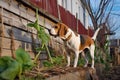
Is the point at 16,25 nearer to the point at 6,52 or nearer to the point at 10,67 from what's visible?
the point at 6,52

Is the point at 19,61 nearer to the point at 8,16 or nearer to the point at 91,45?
the point at 8,16

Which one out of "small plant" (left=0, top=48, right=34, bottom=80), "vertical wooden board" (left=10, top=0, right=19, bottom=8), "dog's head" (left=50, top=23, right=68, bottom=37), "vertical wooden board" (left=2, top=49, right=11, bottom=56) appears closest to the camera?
"small plant" (left=0, top=48, right=34, bottom=80)

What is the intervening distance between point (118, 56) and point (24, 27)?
14.6 meters

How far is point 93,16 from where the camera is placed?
2050cm

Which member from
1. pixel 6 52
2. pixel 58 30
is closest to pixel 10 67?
pixel 6 52

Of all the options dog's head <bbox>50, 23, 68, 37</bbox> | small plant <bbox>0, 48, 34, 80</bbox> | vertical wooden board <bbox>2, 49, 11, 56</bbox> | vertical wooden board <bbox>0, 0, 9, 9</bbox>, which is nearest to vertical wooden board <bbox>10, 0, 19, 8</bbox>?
vertical wooden board <bbox>0, 0, 9, 9</bbox>

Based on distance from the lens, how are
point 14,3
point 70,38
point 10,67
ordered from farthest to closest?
point 70,38, point 14,3, point 10,67

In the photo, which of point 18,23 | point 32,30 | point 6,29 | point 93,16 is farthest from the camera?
point 93,16

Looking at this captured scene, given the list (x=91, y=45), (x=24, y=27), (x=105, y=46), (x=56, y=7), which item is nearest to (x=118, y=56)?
(x=105, y=46)

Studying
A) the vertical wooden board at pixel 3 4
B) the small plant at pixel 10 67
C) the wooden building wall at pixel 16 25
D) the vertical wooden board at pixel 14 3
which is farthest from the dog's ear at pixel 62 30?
the small plant at pixel 10 67

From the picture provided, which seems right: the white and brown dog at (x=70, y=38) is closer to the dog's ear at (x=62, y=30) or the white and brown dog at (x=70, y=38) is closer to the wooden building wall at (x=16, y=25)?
the dog's ear at (x=62, y=30)

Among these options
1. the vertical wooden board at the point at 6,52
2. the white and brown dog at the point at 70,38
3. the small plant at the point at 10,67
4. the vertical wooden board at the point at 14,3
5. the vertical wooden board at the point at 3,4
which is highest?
the vertical wooden board at the point at 14,3

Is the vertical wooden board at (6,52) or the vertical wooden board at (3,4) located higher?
the vertical wooden board at (3,4)

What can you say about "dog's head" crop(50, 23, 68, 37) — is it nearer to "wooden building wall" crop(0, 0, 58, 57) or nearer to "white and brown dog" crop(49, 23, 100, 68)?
"white and brown dog" crop(49, 23, 100, 68)
